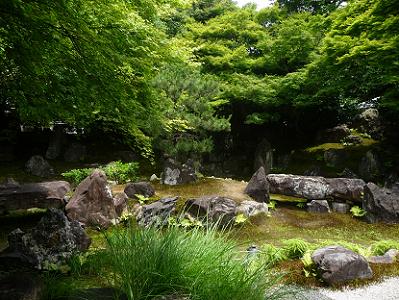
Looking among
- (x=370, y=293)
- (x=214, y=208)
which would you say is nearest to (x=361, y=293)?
(x=370, y=293)

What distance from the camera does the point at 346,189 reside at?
10.7 meters

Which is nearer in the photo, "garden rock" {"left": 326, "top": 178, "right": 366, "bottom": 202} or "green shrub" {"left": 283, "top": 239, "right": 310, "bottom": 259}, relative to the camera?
"green shrub" {"left": 283, "top": 239, "right": 310, "bottom": 259}

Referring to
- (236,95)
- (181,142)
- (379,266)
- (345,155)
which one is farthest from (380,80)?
(379,266)

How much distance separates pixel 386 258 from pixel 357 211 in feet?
12.6

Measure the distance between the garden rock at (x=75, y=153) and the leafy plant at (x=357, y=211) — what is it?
11400 mm

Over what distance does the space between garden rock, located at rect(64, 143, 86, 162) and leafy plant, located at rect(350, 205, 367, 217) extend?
1140cm

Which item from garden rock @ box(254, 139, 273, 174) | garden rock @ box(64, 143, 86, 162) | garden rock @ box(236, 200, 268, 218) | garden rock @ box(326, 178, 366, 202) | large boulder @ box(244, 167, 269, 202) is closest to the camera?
garden rock @ box(236, 200, 268, 218)

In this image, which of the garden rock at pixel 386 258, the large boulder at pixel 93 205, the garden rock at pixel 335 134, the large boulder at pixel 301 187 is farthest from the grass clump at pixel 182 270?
the garden rock at pixel 335 134

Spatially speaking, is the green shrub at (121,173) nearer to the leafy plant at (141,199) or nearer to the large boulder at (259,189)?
the leafy plant at (141,199)

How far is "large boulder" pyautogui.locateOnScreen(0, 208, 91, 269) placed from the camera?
210 inches

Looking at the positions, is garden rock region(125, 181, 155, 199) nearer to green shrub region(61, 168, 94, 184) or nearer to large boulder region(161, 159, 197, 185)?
large boulder region(161, 159, 197, 185)

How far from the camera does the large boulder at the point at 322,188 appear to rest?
10.6m

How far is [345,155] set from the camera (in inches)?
602

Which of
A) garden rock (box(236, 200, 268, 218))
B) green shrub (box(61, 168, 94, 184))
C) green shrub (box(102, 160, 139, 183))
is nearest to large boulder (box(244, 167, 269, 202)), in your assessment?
garden rock (box(236, 200, 268, 218))
